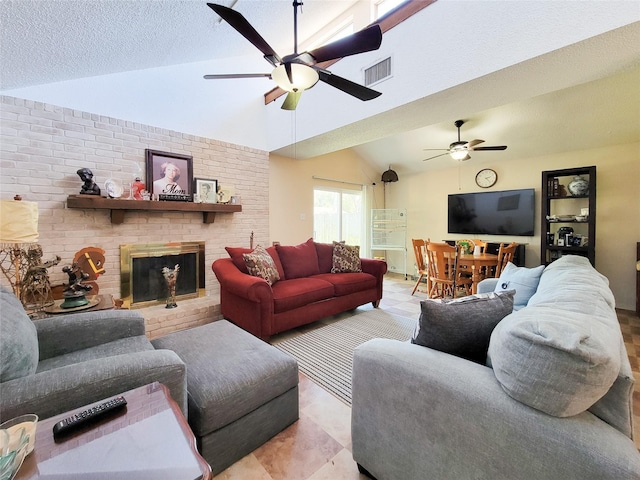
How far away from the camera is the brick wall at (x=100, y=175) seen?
257cm

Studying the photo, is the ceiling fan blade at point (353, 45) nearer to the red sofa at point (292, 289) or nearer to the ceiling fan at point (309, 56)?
the ceiling fan at point (309, 56)

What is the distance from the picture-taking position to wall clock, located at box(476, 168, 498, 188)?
195 inches

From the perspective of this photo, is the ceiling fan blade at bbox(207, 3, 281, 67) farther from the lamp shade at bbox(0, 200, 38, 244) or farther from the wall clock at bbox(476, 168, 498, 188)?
the wall clock at bbox(476, 168, 498, 188)

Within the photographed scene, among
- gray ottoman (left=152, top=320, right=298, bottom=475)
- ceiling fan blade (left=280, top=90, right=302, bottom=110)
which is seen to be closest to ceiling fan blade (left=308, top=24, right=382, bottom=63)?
ceiling fan blade (left=280, top=90, right=302, bottom=110)

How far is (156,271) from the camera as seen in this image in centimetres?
336

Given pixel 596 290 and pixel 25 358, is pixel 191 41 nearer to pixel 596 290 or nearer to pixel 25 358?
pixel 25 358

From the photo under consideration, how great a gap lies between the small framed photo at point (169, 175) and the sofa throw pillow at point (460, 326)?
3.29 meters

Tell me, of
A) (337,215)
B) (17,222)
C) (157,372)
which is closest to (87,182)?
(17,222)

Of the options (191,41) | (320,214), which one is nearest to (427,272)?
(320,214)

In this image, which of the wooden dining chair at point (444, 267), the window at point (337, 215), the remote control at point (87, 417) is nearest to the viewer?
the remote control at point (87, 417)

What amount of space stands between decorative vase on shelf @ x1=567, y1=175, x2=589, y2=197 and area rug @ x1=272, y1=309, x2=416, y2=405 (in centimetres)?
301

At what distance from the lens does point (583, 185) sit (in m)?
3.81

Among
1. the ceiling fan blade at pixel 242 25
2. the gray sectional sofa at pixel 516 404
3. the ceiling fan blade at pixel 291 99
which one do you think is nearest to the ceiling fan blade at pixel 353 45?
the ceiling fan blade at pixel 242 25

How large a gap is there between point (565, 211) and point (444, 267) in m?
2.20
